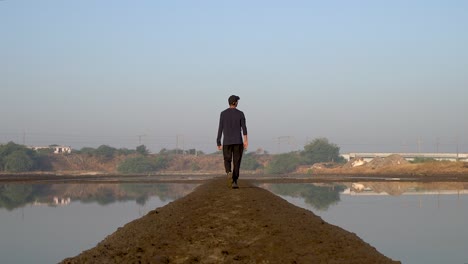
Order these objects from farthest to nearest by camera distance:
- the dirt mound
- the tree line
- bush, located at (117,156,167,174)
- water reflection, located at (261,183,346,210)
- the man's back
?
bush, located at (117,156,167,174), the tree line, the dirt mound, water reflection, located at (261,183,346,210), the man's back

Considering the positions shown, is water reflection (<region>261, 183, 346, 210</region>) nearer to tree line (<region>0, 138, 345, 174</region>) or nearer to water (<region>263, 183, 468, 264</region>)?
water (<region>263, 183, 468, 264</region>)

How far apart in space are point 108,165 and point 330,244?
162 meters

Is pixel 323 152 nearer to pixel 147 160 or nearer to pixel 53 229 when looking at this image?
pixel 147 160

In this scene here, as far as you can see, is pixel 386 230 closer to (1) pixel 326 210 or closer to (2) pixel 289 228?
(2) pixel 289 228

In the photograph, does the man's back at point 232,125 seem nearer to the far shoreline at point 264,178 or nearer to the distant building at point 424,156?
the far shoreline at point 264,178

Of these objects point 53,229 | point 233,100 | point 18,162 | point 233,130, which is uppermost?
point 18,162

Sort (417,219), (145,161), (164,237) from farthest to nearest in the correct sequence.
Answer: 1. (145,161)
2. (417,219)
3. (164,237)

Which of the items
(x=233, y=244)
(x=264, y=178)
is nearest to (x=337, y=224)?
(x=233, y=244)

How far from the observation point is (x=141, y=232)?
31.1ft

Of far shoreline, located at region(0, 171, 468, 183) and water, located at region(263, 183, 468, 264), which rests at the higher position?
far shoreline, located at region(0, 171, 468, 183)

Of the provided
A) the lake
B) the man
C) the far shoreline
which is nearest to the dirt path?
the lake

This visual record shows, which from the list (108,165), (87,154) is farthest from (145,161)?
(87,154)

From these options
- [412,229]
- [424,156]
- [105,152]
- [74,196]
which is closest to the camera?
[412,229]

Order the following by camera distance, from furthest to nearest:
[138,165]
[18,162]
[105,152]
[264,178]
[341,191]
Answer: [105,152] < [138,165] < [18,162] < [264,178] < [341,191]
